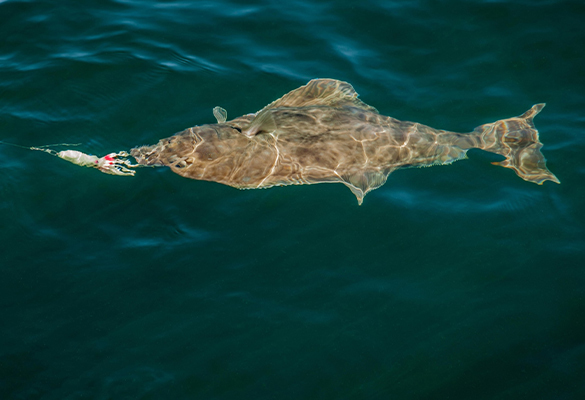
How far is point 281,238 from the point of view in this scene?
552cm

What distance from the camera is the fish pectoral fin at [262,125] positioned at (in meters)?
6.10

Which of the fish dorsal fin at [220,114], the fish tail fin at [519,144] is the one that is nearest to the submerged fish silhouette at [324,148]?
the fish tail fin at [519,144]

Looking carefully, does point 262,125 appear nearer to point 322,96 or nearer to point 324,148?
point 324,148

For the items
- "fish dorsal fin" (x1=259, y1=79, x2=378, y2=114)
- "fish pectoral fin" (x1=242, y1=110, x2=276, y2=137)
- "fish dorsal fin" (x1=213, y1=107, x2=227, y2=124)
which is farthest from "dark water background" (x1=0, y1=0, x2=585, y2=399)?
"fish pectoral fin" (x1=242, y1=110, x2=276, y2=137)

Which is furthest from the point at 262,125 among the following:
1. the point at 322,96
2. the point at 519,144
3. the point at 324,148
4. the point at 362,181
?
the point at 519,144

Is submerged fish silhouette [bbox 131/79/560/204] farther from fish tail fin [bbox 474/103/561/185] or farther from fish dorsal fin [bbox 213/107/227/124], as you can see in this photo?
fish dorsal fin [bbox 213/107/227/124]

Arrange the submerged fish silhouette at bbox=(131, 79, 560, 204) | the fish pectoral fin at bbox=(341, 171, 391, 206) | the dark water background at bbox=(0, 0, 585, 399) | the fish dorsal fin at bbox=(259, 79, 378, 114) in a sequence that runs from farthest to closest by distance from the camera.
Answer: the fish dorsal fin at bbox=(259, 79, 378, 114)
the submerged fish silhouette at bbox=(131, 79, 560, 204)
the fish pectoral fin at bbox=(341, 171, 391, 206)
the dark water background at bbox=(0, 0, 585, 399)

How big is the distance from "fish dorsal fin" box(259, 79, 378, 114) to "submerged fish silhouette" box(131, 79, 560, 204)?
269 mm

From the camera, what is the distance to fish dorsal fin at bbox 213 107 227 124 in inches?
263

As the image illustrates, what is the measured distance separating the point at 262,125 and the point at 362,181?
4.86 ft

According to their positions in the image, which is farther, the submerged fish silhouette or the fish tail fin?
the fish tail fin

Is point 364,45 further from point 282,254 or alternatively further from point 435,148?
point 282,254

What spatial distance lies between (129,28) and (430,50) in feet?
17.4

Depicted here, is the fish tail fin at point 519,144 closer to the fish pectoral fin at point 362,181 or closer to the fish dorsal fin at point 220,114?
the fish pectoral fin at point 362,181
